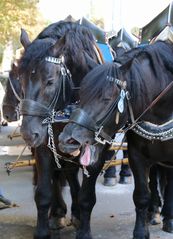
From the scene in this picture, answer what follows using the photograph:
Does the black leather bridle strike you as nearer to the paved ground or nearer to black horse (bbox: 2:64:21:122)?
the paved ground

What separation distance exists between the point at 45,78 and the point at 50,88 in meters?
0.10

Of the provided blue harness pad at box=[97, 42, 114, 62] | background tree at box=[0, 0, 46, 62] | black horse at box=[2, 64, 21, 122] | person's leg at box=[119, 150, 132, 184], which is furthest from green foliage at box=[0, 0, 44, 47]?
blue harness pad at box=[97, 42, 114, 62]

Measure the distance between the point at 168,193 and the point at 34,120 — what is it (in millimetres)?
1831

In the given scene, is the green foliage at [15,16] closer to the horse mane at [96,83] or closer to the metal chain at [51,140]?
the metal chain at [51,140]

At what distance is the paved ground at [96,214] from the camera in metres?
4.55

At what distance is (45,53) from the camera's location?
12.2ft

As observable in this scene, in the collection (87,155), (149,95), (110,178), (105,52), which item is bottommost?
(110,178)

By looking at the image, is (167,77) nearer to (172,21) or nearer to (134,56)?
(134,56)

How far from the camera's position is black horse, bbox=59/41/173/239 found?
332 cm

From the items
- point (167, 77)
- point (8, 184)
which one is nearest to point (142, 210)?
point (167, 77)

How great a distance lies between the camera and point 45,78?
3670mm

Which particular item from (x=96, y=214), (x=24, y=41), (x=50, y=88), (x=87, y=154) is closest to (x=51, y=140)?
(x=50, y=88)

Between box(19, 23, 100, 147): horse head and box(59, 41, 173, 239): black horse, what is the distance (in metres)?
0.41

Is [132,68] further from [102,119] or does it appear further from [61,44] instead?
[61,44]
